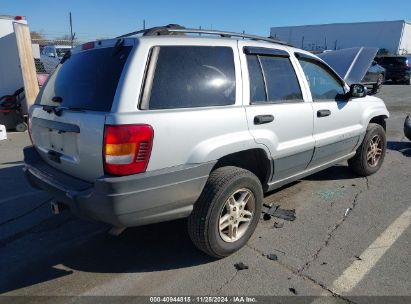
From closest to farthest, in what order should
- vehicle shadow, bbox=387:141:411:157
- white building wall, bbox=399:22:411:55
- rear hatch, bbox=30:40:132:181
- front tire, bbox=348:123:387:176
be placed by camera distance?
1. rear hatch, bbox=30:40:132:181
2. front tire, bbox=348:123:387:176
3. vehicle shadow, bbox=387:141:411:157
4. white building wall, bbox=399:22:411:55

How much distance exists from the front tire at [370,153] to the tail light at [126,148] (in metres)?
3.52

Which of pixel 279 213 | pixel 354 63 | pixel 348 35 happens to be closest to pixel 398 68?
pixel 354 63

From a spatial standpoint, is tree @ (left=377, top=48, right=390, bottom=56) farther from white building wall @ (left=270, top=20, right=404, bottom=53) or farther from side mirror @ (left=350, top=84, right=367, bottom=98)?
side mirror @ (left=350, top=84, right=367, bottom=98)

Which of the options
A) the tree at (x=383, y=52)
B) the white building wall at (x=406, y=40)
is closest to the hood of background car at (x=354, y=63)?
the tree at (x=383, y=52)

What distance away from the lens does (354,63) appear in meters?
6.60

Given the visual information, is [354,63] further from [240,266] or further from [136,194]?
[136,194]

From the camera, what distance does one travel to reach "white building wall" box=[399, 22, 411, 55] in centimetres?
6295

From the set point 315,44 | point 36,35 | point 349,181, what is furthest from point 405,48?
point 349,181

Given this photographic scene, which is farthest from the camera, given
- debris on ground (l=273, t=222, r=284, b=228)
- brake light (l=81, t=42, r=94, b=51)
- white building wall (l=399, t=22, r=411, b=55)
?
white building wall (l=399, t=22, r=411, b=55)

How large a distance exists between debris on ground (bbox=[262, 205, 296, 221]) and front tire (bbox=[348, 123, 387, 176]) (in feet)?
5.26

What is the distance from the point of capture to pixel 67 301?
9.00ft

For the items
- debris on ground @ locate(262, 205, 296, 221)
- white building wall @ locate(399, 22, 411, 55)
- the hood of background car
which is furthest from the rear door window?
white building wall @ locate(399, 22, 411, 55)

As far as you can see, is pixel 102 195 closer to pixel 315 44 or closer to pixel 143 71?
pixel 143 71

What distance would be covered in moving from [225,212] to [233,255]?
1.34 ft
